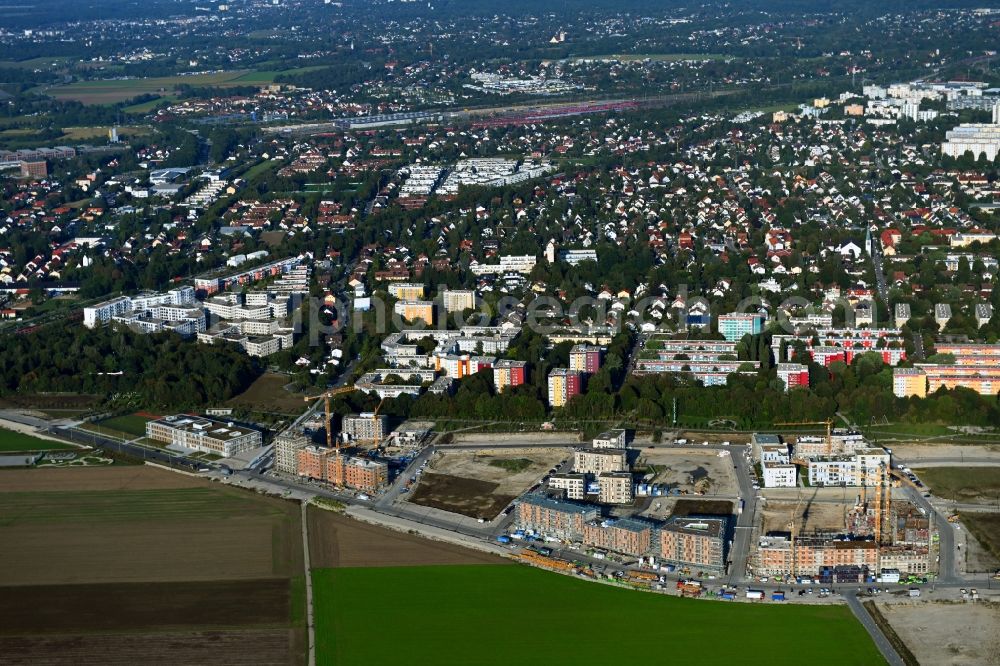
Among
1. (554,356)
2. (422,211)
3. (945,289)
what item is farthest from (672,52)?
(554,356)

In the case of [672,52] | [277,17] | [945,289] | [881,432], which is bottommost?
[881,432]

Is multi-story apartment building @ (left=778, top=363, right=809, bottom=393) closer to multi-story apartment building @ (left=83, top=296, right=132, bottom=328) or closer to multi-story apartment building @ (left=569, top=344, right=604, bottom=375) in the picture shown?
multi-story apartment building @ (left=569, top=344, right=604, bottom=375)

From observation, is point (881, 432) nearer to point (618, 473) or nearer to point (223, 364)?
point (618, 473)

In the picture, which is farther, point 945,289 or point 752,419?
point 945,289

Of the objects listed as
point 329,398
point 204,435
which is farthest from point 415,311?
point 204,435

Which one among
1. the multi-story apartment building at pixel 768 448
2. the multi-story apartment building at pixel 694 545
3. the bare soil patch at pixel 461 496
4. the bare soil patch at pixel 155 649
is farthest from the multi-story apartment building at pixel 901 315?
the bare soil patch at pixel 155 649

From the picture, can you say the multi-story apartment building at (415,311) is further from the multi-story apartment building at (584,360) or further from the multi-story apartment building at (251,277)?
the multi-story apartment building at (584,360)

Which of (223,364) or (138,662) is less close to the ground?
(223,364)
